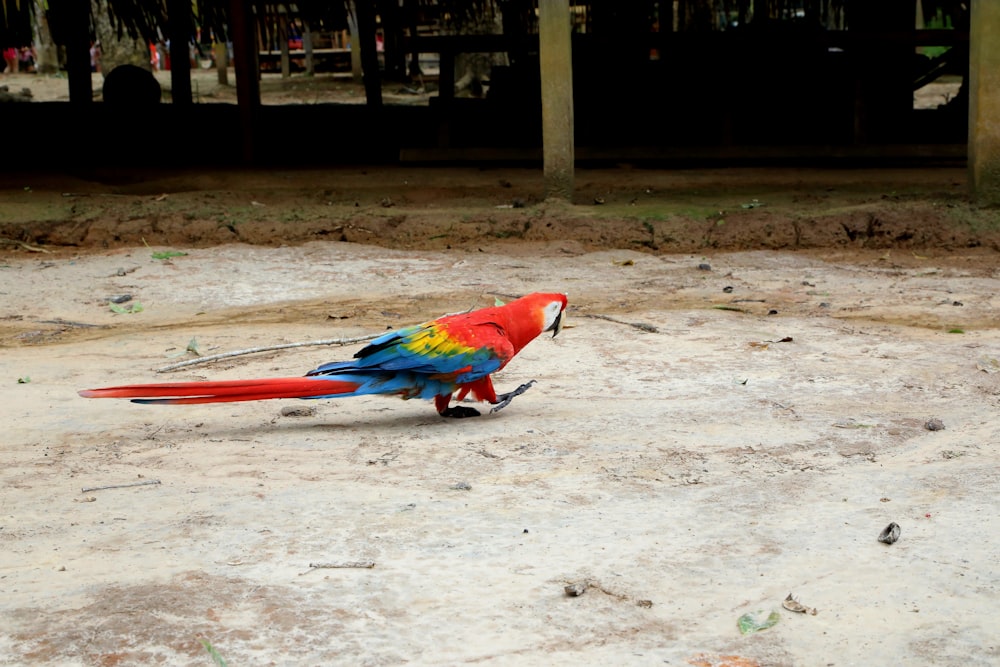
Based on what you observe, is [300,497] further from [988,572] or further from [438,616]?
[988,572]

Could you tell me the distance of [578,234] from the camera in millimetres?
7633

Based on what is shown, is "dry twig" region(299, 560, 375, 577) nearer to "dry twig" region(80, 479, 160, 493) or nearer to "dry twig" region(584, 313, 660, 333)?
"dry twig" region(80, 479, 160, 493)

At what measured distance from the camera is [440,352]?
3.80 m

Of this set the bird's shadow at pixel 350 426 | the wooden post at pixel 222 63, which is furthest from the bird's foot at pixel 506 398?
the wooden post at pixel 222 63

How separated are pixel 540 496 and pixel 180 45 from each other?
9.72 metres

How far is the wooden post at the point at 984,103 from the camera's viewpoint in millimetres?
7258

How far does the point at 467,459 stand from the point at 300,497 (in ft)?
2.04

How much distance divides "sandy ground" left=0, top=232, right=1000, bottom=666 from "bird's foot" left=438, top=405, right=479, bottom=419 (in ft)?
0.31

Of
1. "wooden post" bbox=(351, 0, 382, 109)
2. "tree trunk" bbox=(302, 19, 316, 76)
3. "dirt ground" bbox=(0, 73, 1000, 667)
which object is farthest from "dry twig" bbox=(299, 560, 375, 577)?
"tree trunk" bbox=(302, 19, 316, 76)

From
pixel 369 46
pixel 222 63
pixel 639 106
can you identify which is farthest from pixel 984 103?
pixel 222 63

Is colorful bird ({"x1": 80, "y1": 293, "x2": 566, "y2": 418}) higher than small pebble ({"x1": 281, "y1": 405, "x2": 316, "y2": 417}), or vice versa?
colorful bird ({"x1": 80, "y1": 293, "x2": 566, "y2": 418})

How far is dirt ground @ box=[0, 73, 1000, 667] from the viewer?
7.95ft

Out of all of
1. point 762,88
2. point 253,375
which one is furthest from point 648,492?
point 762,88

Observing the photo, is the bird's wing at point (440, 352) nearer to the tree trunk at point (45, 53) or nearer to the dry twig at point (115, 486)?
the dry twig at point (115, 486)
